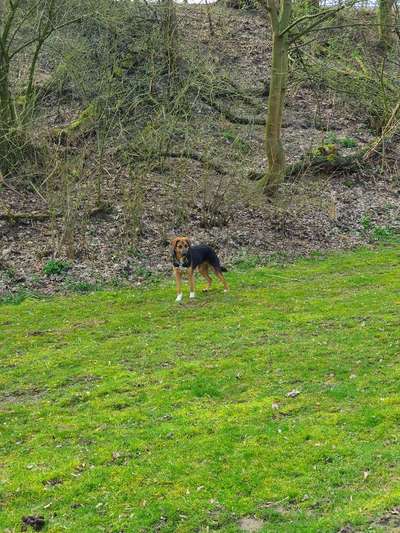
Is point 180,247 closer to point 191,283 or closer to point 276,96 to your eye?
point 191,283

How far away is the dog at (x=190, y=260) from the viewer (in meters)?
14.1

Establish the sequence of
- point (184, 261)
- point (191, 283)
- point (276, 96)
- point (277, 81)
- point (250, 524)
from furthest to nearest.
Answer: point (276, 96), point (277, 81), point (191, 283), point (184, 261), point (250, 524)

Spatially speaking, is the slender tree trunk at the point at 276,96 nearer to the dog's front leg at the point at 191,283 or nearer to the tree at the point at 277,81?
the tree at the point at 277,81

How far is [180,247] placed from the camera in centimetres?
1402

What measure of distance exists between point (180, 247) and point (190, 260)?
385mm

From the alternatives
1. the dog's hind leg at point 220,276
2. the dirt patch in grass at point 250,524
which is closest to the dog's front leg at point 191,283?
the dog's hind leg at point 220,276

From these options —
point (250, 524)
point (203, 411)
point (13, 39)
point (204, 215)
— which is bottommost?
point (250, 524)

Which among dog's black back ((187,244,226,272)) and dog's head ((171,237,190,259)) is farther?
dog's black back ((187,244,226,272))

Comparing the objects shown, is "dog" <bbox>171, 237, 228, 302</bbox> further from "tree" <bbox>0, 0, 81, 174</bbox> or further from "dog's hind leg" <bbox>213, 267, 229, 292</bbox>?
"tree" <bbox>0, 0, 81, 174</bbox>

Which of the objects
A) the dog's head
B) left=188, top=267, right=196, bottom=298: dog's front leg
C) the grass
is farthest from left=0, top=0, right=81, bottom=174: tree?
left=188, top=267, right=196, bottom=298: dog's front leg

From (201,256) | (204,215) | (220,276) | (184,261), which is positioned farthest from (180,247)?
(204,215)

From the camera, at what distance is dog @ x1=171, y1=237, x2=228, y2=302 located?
14.1m

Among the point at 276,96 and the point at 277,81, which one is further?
the point at 276,96

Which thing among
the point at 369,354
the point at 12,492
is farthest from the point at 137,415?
the point at 369,354
